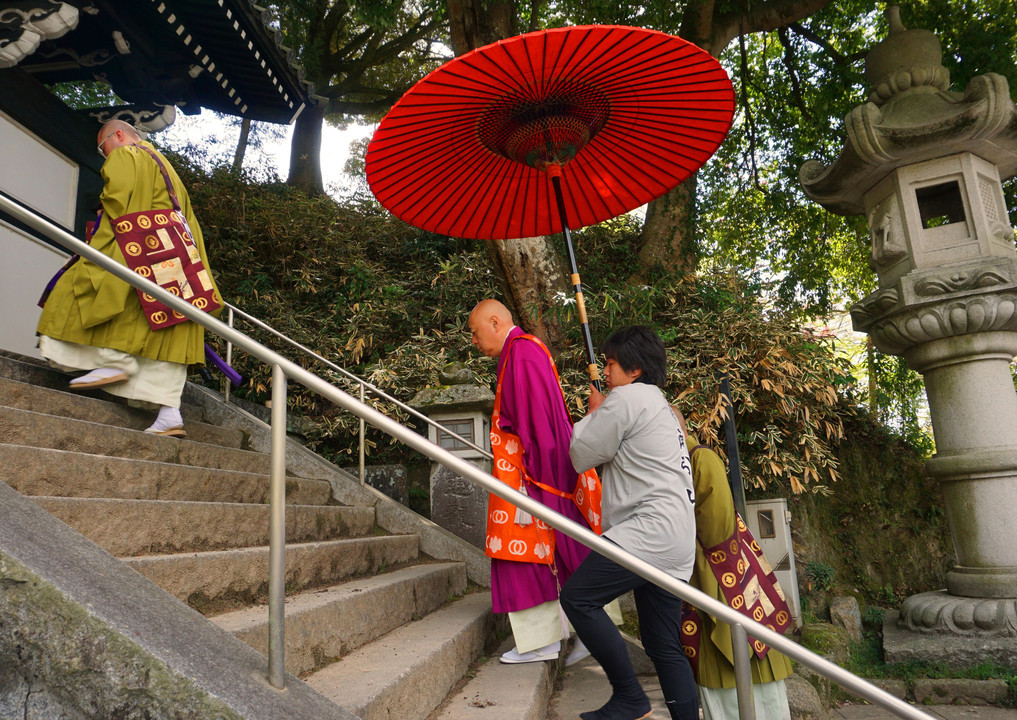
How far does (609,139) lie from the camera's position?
315cm

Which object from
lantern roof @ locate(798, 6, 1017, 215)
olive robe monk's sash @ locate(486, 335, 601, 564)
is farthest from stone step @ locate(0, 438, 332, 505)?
→ lantern roof @ locate(798, 6, 1017, 215)

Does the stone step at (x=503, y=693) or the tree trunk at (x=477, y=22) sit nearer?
the stone step at (x=503, y=693)

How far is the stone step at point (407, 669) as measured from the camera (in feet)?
6.52

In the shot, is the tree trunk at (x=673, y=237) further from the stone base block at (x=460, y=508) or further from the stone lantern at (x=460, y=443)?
the stone base block at (x=460, y=508)

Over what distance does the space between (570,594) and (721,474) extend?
2.69ft

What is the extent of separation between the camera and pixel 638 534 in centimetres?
236

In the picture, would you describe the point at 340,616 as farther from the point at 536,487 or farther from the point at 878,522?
the point at 878,522

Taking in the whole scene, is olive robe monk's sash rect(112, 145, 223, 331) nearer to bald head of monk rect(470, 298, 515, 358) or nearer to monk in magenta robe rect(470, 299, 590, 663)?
bald head of monk rect(470, 298, 515, 358)

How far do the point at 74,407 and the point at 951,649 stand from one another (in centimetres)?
553

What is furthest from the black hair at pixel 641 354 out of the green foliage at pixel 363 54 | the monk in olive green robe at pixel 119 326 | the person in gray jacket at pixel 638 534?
the green foliage at pixel 363 54

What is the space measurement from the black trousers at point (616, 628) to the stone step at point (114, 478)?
178 cm

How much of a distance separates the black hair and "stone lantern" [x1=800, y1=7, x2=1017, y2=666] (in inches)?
131

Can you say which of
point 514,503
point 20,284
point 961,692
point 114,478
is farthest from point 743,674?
point 20,284

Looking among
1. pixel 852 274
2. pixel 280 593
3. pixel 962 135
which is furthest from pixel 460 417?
pixel 852 274
